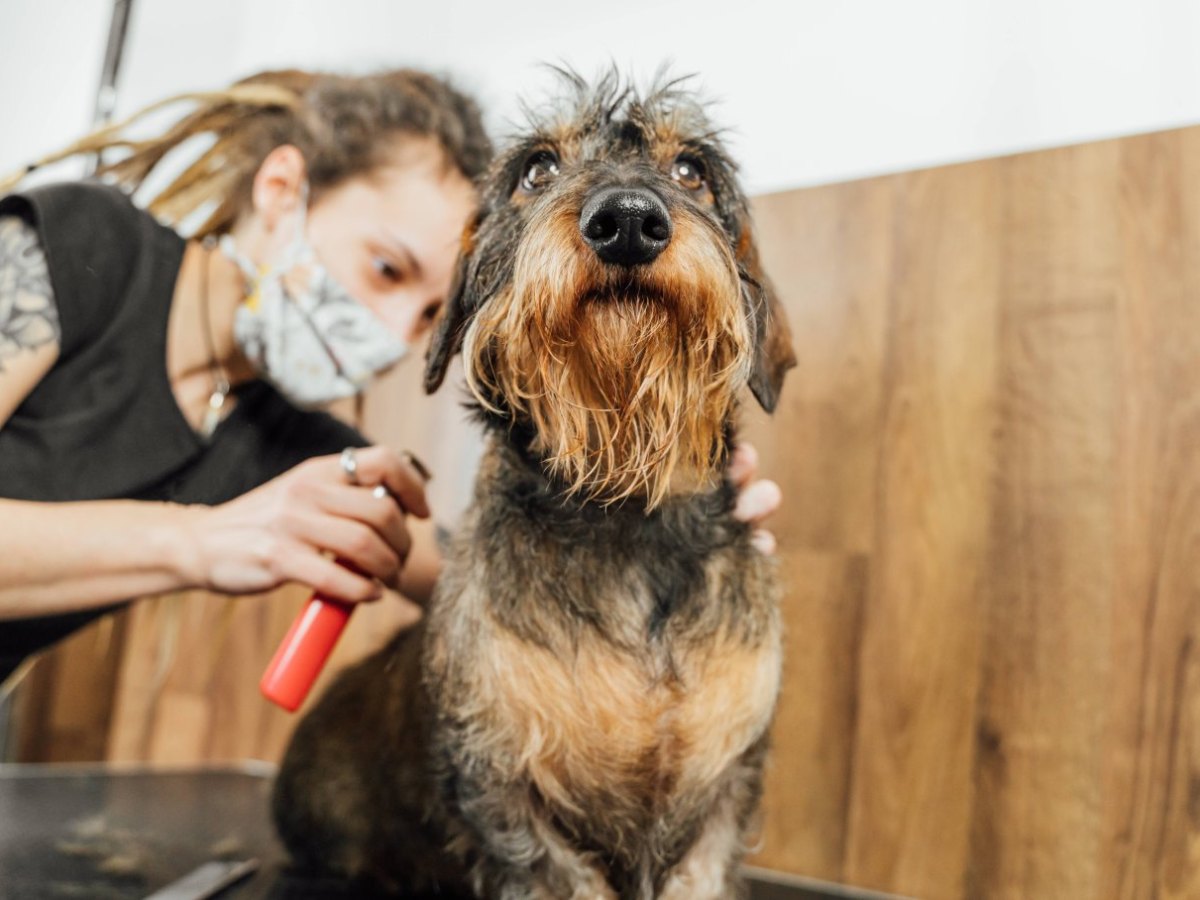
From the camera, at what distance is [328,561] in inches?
50.6

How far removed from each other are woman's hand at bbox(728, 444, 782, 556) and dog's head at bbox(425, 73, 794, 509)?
83 mm

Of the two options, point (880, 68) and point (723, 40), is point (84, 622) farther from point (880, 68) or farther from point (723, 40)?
point (880, 68)

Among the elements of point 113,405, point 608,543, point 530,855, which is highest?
point 113,405

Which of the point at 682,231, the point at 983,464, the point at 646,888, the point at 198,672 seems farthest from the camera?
the point at 198,672

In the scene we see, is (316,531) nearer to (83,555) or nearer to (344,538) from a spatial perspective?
(344,538)

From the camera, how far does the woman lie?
1333 millimetres

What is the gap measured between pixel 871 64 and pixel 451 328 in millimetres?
898

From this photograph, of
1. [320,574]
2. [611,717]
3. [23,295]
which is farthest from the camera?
[23,295]

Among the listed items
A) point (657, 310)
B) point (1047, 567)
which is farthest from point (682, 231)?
point (1047, 567)

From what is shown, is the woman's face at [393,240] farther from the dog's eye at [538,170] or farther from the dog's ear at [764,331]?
the dog's ear at [764,331]

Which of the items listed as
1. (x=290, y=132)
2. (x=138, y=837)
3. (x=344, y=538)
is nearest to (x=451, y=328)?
(x=344, y=538)

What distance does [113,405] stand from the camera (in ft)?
4.90

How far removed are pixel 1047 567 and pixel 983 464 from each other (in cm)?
20

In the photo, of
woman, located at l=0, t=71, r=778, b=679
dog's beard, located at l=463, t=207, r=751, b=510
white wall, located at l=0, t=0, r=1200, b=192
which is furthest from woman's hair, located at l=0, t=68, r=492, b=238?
dog's beard, located at l=463, t=207, r=751, b=510
